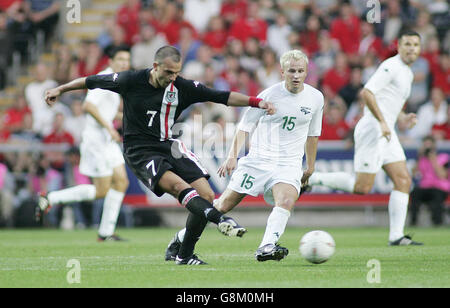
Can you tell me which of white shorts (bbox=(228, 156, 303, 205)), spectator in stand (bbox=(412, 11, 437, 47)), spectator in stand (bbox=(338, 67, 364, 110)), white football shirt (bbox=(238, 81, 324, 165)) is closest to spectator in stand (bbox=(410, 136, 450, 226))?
spectator in stand (bbox=(338, 67, 364, 110))

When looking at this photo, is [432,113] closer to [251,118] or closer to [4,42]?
[251,118]

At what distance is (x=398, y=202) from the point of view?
11195 millimetres

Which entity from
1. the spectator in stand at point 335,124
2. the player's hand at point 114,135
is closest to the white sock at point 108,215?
the player's hand at point 114,135

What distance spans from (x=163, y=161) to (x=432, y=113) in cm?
1027

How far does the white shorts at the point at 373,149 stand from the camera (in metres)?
11.2

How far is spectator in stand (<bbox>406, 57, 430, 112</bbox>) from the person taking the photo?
17797mm

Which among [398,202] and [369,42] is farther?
[369,42]

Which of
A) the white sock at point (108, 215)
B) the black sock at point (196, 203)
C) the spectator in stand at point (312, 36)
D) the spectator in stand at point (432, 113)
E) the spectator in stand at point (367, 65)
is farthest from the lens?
the spectator in stand at point (312, 36)

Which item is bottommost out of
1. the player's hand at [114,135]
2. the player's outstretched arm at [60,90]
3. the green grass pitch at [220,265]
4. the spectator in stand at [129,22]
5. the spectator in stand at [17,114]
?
the green grass pitch at [220,265]

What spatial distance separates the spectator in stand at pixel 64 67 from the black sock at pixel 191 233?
37.9 feet

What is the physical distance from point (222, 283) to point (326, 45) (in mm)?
12566

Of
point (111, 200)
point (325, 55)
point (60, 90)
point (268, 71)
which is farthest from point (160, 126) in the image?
point (325, 55)

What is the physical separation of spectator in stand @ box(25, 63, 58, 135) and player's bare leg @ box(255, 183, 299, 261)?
11.0 metres

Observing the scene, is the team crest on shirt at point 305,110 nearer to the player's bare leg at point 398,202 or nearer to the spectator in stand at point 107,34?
the player's bare leg at point 398,202
